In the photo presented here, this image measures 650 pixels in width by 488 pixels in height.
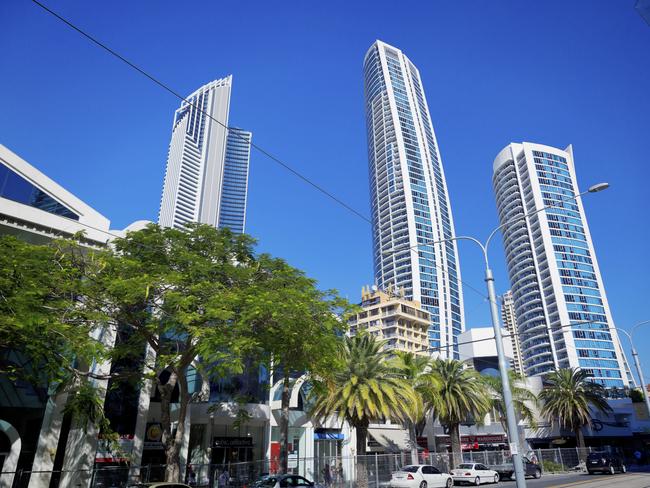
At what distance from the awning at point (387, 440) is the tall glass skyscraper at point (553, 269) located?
3996 inches

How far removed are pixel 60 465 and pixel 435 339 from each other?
138062mm

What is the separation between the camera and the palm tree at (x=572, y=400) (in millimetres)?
44938

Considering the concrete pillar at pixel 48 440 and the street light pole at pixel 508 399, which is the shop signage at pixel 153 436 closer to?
the concrete pillar at pixel 48 440

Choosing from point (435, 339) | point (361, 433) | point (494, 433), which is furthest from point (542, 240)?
point (361, 433)

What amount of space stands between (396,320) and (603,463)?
81.4 metres

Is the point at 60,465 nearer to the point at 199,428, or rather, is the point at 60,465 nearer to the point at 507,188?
the point at 199,428

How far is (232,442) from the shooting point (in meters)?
31.1

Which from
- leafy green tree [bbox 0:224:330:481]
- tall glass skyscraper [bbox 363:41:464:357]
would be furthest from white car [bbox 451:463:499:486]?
tall glass skyscraper [bbox 363:41:464:357]

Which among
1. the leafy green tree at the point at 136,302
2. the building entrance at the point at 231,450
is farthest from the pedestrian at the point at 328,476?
the leafy green tree at the point at 136,302

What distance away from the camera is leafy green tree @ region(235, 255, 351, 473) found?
1741 cm

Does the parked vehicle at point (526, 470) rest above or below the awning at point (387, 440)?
below

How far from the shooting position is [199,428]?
2941 centimetres

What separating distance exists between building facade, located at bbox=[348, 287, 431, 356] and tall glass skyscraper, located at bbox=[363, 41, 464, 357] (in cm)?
2596

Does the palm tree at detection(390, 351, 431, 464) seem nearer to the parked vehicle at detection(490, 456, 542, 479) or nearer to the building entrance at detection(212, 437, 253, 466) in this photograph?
the parked vehicle at detection(490, 456, 542, 479)
